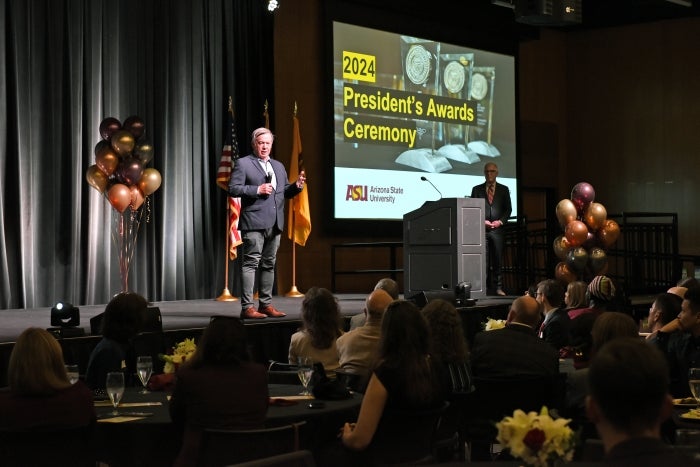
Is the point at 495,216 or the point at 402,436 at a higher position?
the point at 495,216

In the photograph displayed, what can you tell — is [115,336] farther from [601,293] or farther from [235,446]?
[601,293]

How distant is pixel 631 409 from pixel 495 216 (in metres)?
9.08

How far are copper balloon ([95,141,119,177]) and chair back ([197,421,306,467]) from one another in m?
6.21

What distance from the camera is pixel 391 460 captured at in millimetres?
3453

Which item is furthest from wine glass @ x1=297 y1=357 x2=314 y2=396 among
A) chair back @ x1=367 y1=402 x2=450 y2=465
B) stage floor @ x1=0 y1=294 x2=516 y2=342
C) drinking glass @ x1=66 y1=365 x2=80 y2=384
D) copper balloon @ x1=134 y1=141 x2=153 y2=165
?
copper balloon @ x1=134 y1=141 x2=153 y2=165

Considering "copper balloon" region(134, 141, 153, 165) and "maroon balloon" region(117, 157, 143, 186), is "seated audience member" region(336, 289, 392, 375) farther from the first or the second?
"copper balloon" region(134, 141, 153, 165)

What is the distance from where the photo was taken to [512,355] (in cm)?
435

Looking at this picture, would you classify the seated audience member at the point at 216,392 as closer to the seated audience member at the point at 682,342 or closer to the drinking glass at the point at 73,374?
the drinking glass at the point at 73,374

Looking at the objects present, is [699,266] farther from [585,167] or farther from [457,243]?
[457,243]

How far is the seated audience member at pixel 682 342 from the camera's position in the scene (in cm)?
453

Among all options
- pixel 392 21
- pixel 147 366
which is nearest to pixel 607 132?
pixel 392 21

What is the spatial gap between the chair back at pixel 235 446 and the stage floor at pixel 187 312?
3.53 meters

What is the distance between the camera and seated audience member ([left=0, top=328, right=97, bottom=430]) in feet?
10.4

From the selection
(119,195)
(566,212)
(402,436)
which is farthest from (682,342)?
(566,212)
